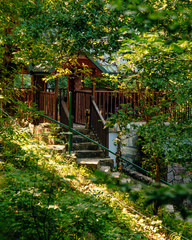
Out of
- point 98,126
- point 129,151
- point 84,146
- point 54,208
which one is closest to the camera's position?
point 54,208

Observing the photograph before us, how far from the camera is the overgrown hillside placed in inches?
142

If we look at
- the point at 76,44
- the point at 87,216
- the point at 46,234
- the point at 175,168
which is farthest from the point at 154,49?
the point at 175,168

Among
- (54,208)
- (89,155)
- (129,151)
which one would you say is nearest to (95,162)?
(89,155)

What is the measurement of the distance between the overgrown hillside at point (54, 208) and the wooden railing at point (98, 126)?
1680 mm

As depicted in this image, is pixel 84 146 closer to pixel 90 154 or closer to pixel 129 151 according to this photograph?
pixel 90 154

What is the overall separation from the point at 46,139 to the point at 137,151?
16.0ft

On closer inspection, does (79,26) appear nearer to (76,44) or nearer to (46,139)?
Result: (76,44)

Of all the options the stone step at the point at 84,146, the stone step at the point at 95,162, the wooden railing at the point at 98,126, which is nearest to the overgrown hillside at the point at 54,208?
the stone step at the point at 95,162

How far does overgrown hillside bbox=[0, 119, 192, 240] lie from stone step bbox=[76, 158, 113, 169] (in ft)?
1.19

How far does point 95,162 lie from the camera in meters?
7.79

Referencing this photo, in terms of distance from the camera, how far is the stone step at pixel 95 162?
7680mm

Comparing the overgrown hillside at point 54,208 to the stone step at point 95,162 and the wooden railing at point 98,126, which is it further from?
the wooden railing at point 98,126

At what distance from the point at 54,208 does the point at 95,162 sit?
3.96 meters

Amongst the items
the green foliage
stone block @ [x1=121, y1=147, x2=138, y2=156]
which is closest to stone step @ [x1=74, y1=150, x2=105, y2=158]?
stone block @ [x1=121, y1=147, x2=138, y2=156]
